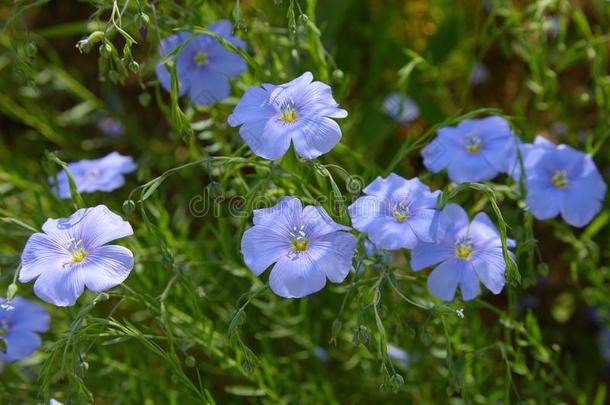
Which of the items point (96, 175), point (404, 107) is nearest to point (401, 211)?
point (96, 175)

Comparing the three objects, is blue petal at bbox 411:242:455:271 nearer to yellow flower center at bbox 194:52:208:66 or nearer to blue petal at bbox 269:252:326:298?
blue petal at bbox 269:252:326:298

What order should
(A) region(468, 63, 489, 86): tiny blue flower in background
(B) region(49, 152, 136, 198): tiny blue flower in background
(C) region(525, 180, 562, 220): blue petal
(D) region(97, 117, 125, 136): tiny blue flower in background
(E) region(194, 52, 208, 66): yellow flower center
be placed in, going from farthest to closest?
(A) region(468, 63, 489, 86): tiny blue flower in background
(D) region(97, 117, 125, 136): tiny blue flower in background
(E) region(194, 52, 208, 66): yellow flower center
(B) region(49, 152, 136, 198): tiny blue flower in background
(C) region(525, 180, 562, 220): blue petal

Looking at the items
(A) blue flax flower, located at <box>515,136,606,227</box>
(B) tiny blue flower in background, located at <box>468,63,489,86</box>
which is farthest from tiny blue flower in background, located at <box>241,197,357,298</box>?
(B) tiny blue flower in background, located at <box>468,63,489,86</box>

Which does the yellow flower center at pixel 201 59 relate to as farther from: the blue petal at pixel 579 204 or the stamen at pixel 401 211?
the blue petal at pixel 579 204

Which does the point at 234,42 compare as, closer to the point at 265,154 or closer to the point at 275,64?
the point at 275,64

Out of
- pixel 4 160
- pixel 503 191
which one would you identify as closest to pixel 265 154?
pixel 503 191
